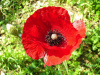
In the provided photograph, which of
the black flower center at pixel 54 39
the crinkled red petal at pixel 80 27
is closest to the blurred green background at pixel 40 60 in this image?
the black flower center at pixel 54 39

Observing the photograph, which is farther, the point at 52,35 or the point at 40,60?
the point at 40,60

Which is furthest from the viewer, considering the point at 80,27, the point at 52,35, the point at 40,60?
the point at 40,60

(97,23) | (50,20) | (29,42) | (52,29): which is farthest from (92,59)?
(29,42)

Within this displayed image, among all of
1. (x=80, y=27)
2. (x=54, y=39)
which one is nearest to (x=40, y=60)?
(x=54, y=39)

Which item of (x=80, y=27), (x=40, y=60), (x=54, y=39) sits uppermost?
(x=80, y=27)

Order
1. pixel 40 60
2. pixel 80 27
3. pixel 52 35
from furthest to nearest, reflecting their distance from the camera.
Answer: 1. pixel 40 60
2. pixel 52 35
3. pixel 80 27

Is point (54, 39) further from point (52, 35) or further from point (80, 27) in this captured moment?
point (80, 27)

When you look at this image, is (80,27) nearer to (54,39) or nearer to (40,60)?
(54,39)

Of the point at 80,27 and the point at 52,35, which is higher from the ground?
the point at 80,27

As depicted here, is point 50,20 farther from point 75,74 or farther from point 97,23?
point 97,23
